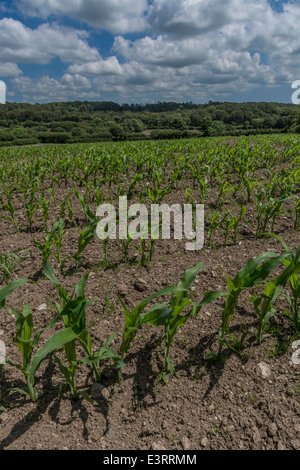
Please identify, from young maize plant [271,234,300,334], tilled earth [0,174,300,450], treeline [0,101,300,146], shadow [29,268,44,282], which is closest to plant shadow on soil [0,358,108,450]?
tilled earth [0,174,300,450]

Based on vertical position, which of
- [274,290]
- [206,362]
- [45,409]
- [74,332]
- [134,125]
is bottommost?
[45,409]

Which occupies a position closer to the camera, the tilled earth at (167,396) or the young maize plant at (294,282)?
the tilled earth at (167,396)

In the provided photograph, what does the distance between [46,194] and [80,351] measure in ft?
15.2

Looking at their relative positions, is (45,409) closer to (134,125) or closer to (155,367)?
(155,367)

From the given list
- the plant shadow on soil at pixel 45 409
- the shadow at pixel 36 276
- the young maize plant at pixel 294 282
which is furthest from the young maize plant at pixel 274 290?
the shadow at pixel 36 276

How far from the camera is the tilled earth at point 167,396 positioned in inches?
60.2

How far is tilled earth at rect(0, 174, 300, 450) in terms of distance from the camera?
153 cm

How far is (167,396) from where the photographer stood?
1753mm

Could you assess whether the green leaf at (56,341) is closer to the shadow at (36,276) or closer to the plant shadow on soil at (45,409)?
the plant shadow on soil at (45,409)

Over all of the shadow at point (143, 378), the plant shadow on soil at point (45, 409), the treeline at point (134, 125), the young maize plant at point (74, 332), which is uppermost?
the treeline at point (134, 125)

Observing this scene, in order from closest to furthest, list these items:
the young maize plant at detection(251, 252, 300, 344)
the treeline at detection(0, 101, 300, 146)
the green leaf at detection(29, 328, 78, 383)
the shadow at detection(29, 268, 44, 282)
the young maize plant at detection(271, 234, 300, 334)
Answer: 1. the green leaf at detection(29, 328, 78, 383)
2. the young maize plant at detection(251, 252, 300, 344)
3. the young maize plant at detection(271, 234, 300, 334)
4. the shadow at detection(29, 268, 44, 282)
5. the treeline at detection(0, 101, 300, 146)

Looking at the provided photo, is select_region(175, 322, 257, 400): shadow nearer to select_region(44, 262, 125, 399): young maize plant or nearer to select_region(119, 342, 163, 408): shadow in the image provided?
select_region(119, 342, 163, 408): shadow

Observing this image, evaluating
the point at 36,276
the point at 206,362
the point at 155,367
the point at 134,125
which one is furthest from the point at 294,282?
the point at 134,125

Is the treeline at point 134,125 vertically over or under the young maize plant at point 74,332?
over
